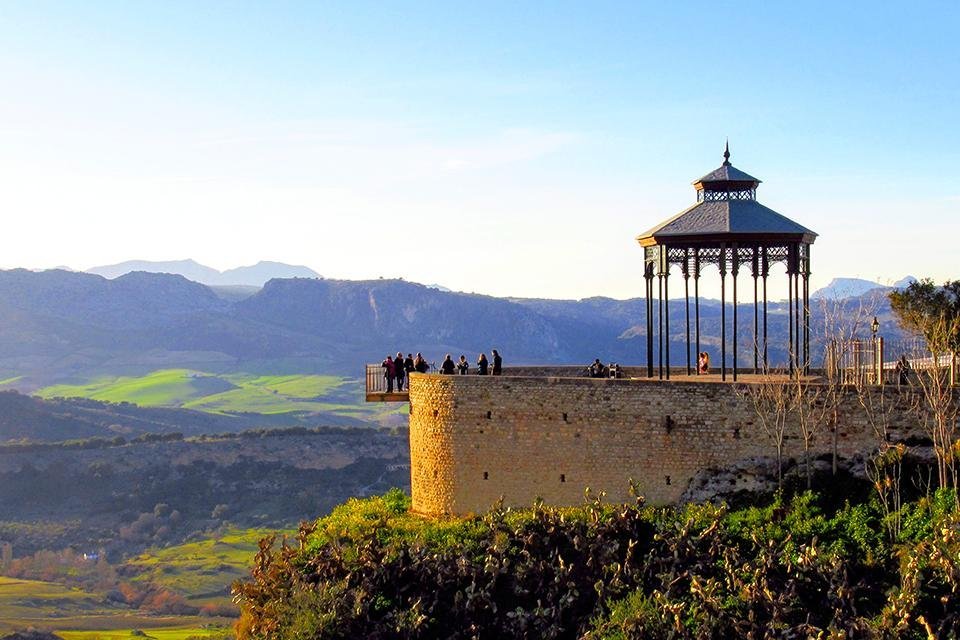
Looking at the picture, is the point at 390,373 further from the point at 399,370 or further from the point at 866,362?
the point at 866,362

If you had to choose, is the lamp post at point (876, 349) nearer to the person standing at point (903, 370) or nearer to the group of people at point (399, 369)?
the person standing at point (903, 370)

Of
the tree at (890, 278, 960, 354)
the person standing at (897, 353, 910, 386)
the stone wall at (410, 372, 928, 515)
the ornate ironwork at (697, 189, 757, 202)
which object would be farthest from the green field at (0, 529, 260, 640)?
the person standing at (897, 353, 910, 386)

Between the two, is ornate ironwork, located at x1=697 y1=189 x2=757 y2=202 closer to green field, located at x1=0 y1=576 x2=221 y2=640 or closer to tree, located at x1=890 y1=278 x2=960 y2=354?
tree, located at x1=890 y1=278 x2=960 y2=354

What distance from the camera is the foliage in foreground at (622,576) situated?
76.1ft

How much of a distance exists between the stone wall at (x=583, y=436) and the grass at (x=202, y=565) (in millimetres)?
55969

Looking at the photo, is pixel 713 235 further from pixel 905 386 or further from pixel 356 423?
pixel 356 423

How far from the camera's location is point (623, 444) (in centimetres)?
2788

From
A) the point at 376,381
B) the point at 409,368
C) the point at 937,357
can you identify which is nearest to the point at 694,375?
the point at 409,368

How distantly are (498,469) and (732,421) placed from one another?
5.56m

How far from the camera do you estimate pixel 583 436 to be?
2825cm

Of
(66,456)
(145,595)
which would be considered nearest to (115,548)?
(145,595)

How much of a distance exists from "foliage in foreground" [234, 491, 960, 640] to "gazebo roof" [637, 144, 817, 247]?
7.27 meters

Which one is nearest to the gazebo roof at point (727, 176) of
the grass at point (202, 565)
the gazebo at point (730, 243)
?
the gazebo at point (730, 243)

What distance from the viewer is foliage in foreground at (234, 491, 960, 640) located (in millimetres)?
23188
